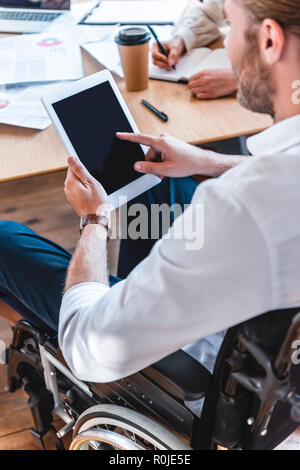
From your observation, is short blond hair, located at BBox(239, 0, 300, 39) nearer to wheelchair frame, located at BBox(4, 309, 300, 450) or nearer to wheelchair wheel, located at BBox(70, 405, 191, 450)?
wheelchair frame, located at BBox(4, 309, 300, 450)

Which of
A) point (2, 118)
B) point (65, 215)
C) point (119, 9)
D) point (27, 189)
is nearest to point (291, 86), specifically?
point (2, 118)

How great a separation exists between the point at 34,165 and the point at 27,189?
1.14m

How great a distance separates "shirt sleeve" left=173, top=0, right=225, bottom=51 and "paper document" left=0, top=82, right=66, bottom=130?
0.42 m

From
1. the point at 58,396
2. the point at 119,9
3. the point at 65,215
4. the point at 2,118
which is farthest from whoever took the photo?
the point at 65,215

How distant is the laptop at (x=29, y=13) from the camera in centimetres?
171

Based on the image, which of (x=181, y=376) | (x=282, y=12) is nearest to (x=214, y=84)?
(x=282, y=12)

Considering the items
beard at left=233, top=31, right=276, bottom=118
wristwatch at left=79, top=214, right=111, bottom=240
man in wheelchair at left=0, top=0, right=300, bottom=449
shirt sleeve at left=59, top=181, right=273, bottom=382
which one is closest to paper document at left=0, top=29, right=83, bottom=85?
man in wheelchair at left=0, top=0, right=300, bottom=449

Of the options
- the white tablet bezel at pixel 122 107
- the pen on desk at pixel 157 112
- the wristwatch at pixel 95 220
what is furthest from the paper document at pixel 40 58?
the wristwatch at pixel 95 220

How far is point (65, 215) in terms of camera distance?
81.9 inches

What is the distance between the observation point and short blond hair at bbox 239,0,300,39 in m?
0.68

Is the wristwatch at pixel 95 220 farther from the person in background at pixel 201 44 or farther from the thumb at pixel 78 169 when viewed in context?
the person in background at pixel 201 44

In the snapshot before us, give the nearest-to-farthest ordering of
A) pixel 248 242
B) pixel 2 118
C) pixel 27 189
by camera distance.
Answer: pixel 248 242 → pixel 2 118 → pixel 27 189

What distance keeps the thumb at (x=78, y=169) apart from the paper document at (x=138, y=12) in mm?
915

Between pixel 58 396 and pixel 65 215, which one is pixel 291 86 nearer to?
pixel 58 396
